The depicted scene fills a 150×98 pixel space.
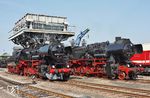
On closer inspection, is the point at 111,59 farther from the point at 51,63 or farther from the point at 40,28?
the point at 40,28

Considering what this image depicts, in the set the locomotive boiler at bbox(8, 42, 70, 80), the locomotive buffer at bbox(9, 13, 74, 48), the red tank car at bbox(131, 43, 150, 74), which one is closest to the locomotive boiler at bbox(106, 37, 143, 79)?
the locomotive boiler at bbox(8, 42, 70, 80)

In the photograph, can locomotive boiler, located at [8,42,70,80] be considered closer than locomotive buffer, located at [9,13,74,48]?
Yes

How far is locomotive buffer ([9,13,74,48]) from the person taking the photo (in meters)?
85.3

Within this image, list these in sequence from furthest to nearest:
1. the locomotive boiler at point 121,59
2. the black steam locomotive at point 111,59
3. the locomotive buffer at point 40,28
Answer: the locomotive buffer at point 40,28, the black steam locomotive at point 111,59, the locomotive boiler at point 121,59

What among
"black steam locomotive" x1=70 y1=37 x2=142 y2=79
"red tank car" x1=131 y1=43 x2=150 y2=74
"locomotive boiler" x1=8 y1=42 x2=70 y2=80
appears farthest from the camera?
"red tank car" x1=131 y1=43 x2=150 y2=74

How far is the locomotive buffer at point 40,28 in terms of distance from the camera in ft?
280

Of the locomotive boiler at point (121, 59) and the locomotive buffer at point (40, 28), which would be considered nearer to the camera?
the locomotive boiler at point (121, 59)

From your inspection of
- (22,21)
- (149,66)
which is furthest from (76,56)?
(22,21)

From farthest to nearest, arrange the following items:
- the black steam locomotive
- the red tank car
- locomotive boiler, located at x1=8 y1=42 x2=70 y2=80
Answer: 1. the red tank car
2. the black steam locomotive
3. locomotive boiler, located at x1=8 y1=42 x2=70 y2=80

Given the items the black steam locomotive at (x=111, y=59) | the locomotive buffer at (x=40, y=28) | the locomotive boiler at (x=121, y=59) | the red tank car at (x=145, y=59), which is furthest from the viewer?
the locomotive buffer at (x=40, y=28)

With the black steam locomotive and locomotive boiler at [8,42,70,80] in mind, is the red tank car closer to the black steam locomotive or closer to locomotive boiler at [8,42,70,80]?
the black steam locomotive

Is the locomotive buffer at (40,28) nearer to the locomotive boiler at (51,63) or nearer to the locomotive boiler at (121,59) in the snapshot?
the locomotive boiler at (51,63)

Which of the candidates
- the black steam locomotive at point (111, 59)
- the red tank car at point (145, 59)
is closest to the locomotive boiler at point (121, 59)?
the black steam locomotive at point (111, 59)

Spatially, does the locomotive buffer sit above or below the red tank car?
above
